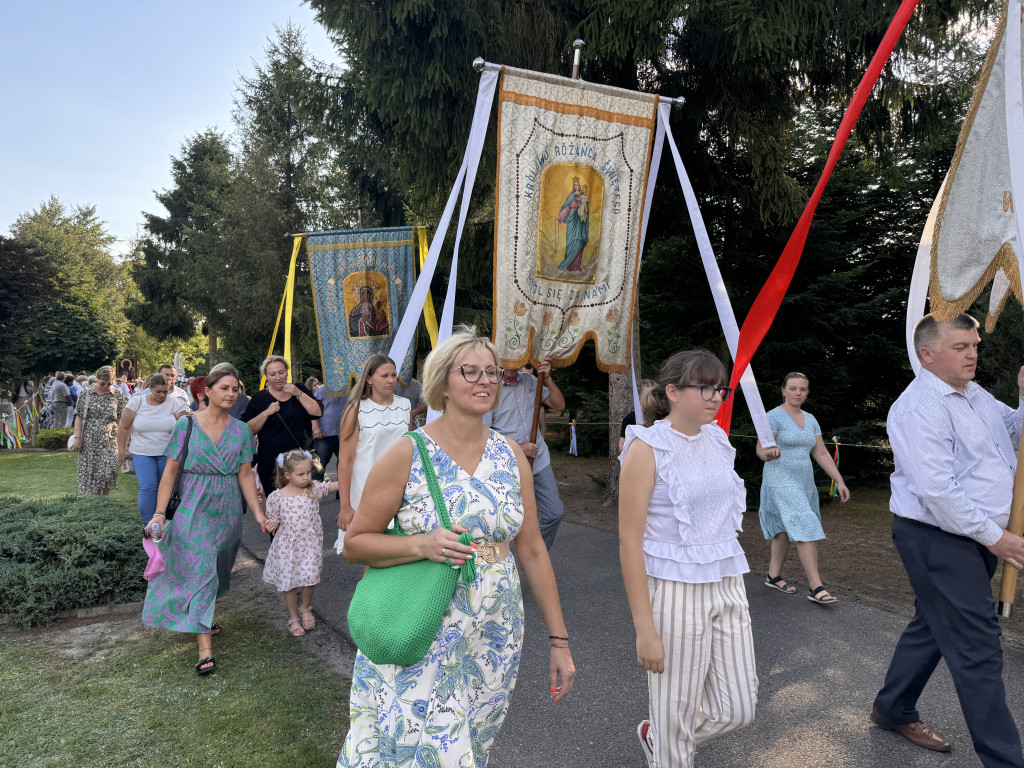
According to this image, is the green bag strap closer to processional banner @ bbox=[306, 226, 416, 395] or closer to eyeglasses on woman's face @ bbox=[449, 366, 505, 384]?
eyeglasses on woman's face @ bbox=[449, 366, 505, 384]

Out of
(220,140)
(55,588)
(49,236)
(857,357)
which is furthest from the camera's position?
(49,236)

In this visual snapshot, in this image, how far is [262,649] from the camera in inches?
192

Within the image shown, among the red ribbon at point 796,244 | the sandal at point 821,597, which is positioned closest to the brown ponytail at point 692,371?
the red ribbon at point 796,244

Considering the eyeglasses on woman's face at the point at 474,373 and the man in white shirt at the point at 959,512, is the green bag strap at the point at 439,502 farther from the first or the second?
the man in white shirt at the point at 959,512

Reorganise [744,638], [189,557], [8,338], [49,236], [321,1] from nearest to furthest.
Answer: [744,638] < [189,557] < [321,1] < [8,338] < [49,236]

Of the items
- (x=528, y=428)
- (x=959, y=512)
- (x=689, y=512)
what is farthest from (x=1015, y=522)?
(x=528, y=428)

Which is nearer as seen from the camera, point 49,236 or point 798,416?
point 798,416

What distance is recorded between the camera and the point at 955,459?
303 centimetres

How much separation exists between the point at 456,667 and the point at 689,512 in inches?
41.0

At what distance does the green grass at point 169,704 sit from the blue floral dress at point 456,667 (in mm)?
1407

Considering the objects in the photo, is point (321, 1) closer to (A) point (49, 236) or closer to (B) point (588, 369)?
(B) point (588, 369)

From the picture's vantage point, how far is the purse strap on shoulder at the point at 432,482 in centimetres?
222

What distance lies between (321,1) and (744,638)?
8.16m

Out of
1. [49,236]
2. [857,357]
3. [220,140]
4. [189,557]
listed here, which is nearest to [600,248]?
[189,557]
